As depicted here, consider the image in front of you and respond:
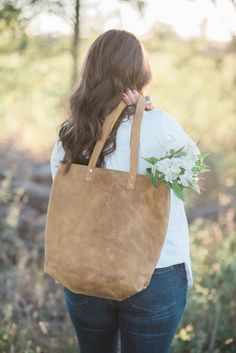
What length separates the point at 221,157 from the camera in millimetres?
6785

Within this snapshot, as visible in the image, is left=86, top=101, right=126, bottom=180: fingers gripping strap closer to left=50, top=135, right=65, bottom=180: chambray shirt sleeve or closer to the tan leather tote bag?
the tan leather tote bag

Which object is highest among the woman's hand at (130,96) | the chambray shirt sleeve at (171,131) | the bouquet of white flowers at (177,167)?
the woman's hand at (130,96)

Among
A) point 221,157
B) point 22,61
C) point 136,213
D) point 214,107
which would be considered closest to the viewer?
point 136,213

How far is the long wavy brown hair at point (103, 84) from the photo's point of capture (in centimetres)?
194

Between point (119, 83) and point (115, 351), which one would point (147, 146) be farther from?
point (115, 351)

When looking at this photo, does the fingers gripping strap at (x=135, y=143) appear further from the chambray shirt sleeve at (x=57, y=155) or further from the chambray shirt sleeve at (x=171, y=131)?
the chambray shirt sleeve at (x=57, y=155)

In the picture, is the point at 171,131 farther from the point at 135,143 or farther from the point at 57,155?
the point at 57,155

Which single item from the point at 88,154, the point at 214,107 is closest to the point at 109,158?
the point at 88,154

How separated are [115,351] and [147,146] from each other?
924mm

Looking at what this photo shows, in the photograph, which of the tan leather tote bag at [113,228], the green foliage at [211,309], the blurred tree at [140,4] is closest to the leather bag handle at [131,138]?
the tan leather tote bag at [113,228]

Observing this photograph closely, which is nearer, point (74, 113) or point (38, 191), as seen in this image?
point (74, 113)

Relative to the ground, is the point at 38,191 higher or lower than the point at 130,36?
lower

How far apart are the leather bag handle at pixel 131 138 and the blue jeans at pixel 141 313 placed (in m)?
0.38

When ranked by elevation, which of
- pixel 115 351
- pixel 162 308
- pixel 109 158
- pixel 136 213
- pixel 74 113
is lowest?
pixel 115 351
